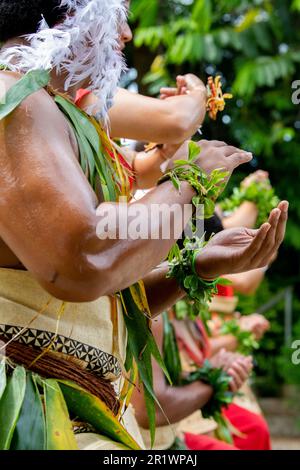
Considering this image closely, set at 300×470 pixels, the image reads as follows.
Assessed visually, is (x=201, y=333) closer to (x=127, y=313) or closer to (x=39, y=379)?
(x=127, y=313)

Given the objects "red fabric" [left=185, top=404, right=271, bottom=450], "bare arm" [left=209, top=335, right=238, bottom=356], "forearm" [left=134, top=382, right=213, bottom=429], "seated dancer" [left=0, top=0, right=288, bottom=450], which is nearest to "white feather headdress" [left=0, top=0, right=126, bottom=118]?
"seated dancer" [left=0, top=0, right=288, bottom=450]

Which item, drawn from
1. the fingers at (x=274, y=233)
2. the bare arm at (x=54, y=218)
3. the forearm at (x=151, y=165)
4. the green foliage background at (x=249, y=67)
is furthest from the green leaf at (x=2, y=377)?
the green foliage background at (x=249, y=67)

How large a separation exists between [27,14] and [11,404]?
0.90 meters

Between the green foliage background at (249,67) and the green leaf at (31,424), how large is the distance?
723 cm

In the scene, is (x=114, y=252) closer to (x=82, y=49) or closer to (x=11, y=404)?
(x=11, y=404)

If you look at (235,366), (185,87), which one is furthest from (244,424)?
(185,87)

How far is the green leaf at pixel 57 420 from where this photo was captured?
1821 millimetres

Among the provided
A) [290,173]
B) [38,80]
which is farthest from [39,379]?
[290,173]

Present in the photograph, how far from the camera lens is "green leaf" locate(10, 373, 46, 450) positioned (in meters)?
1.80

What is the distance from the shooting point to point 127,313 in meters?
2.21

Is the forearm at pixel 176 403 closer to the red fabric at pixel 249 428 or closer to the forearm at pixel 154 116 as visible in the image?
the forearm at pixel 154 116

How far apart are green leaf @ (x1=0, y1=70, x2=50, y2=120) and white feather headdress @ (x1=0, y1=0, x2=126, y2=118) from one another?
0.08m

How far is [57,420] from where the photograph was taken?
1857mm

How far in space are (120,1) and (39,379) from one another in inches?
37.3
